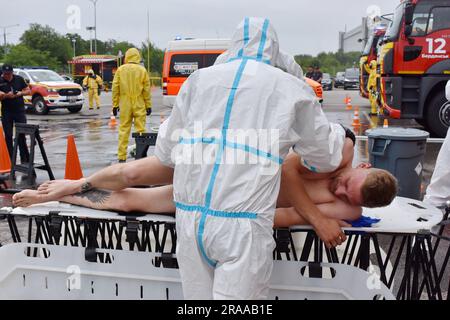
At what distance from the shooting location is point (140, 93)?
927 centimetres

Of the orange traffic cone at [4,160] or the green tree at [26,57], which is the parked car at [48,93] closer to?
the orange traffic cone at [4,160]

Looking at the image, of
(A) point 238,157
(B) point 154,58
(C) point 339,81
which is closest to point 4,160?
(A) point 238,157

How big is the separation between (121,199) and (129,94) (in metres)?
6.25

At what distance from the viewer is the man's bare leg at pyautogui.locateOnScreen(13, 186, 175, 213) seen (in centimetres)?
309

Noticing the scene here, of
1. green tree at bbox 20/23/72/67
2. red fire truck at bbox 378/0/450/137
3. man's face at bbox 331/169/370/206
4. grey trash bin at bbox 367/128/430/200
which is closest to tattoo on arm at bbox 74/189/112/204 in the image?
man's face at bbox 331/169/370/206

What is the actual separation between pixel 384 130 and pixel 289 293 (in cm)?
389

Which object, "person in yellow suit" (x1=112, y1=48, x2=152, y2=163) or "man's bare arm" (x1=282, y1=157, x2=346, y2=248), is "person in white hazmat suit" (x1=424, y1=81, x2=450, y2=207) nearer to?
"man's bare arm" (x1=282, y1=157, x2=346, y2=248)

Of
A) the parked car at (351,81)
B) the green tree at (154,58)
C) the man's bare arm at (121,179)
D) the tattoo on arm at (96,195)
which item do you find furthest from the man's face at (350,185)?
the green tree at (154,58)

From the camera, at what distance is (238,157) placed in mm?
2230

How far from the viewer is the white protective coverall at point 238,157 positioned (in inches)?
87.0

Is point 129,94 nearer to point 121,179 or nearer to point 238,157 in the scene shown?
point 121,179

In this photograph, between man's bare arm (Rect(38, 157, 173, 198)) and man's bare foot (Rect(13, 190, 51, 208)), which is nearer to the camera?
man's bare arm (Rect(38, 157, 173, 198))

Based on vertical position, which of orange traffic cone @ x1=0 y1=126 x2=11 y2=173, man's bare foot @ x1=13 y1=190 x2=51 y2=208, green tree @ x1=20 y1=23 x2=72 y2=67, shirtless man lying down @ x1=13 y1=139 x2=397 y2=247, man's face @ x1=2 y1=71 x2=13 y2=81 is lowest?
orange traffic cone @ x1=0 y1=126 x2=11 y2=173

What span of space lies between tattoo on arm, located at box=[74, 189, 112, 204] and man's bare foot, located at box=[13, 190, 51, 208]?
0.65 ft
